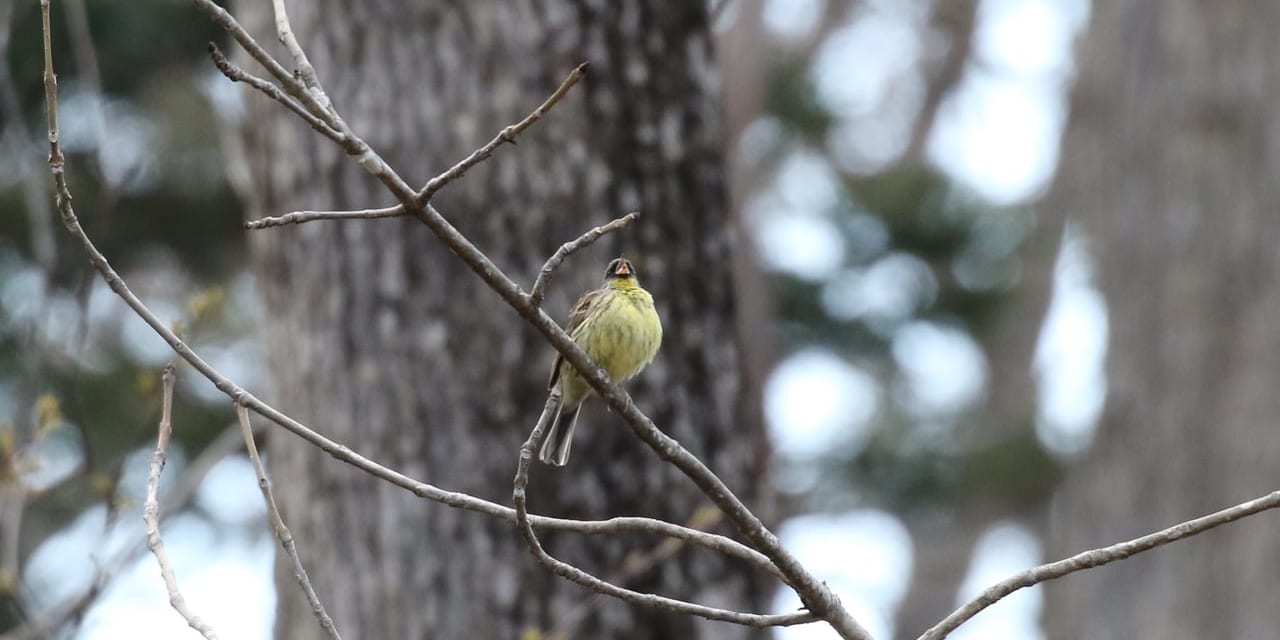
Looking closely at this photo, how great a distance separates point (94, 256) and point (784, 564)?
1.34m

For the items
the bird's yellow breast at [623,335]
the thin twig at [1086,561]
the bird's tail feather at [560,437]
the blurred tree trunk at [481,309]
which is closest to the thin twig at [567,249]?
the thin twig at [1086,561]

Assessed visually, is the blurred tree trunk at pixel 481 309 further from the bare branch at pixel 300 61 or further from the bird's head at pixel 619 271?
the bare branch at pixel 300 61

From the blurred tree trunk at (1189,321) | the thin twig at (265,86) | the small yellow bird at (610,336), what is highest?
the blurred tree trunk at (1189,321)

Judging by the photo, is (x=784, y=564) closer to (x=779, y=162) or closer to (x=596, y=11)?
(x=596, y=11)

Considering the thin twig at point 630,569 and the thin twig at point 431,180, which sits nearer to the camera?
the thin twig at point 431,180

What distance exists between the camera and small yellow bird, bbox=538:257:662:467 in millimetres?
4676

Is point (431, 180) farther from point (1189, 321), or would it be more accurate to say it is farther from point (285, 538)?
point (1189, 321)

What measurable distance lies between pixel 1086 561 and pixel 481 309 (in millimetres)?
2577

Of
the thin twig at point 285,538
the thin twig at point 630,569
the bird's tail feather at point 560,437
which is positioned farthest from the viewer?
the thin twig at point 630,569

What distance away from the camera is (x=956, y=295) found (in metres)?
11.5

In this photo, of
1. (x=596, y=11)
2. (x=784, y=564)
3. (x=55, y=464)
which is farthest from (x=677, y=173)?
(x=55, y=464)

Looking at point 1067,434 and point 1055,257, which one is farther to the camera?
point 1055,257

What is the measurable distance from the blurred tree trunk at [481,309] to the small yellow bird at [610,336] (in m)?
0.21

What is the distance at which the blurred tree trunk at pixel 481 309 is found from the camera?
489 centimetres
